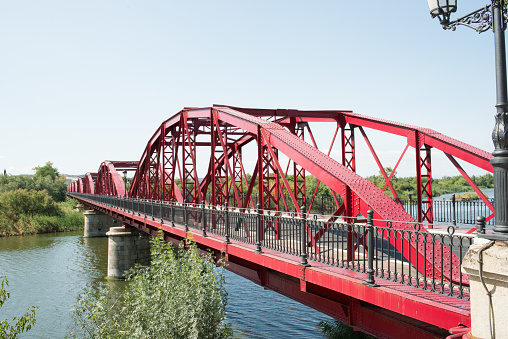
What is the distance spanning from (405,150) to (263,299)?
514 inches

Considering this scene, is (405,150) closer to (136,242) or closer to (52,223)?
(136,242)

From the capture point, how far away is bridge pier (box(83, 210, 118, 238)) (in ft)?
168

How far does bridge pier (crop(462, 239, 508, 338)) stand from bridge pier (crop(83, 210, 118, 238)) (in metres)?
50.5

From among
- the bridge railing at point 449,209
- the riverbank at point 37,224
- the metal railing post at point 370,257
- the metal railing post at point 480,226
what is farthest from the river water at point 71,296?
the riverbank at point 37,224

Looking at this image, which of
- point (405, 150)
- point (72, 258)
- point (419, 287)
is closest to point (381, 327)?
point (419, 287)

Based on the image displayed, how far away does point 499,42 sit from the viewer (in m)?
4.31

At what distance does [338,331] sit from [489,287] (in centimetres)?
1295

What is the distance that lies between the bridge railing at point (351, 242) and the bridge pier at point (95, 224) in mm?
33029

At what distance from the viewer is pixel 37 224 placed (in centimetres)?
5641

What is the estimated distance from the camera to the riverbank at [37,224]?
180 feet

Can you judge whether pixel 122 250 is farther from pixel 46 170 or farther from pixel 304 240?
pixel 46 170

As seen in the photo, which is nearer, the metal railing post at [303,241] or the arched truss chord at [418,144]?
the metal railing post at [303,241]

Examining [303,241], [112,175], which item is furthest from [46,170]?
[303,241]

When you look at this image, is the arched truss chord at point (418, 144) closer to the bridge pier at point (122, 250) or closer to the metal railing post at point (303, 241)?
the metal railing post at point (303, 241)
